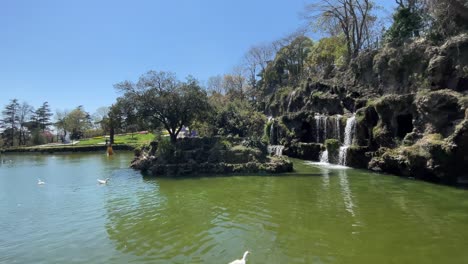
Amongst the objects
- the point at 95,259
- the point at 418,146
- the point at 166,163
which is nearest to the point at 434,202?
the point at 418,146

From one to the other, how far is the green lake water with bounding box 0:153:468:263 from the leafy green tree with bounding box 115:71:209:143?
10678mm

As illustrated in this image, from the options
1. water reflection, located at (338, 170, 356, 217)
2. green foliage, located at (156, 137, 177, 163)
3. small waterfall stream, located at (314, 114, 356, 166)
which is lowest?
water reflection, located at (338, 170, 356, 217)

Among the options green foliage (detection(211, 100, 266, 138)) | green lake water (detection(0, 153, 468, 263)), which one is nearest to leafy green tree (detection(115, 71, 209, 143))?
green lake water (detection(0, 153, 468, 263))

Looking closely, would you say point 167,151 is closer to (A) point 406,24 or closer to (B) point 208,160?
(B) point 208,160

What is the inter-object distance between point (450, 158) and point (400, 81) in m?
15.9

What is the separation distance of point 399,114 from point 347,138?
20.4ft

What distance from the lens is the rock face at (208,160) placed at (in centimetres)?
2550

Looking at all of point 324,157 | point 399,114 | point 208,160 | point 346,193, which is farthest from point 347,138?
point 346,193

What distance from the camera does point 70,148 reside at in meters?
65.8

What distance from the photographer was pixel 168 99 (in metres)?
29.6

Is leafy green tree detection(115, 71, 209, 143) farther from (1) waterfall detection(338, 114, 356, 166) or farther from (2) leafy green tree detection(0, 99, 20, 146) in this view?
(2) leafy green tree detection(0, 99, 20, 146)

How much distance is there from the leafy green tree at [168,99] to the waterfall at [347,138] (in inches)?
502

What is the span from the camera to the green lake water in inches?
364

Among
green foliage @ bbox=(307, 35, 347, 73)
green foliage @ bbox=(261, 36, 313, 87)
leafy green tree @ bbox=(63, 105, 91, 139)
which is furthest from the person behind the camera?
leafy green tree @ bbox=(63, 105, 91, 139)
